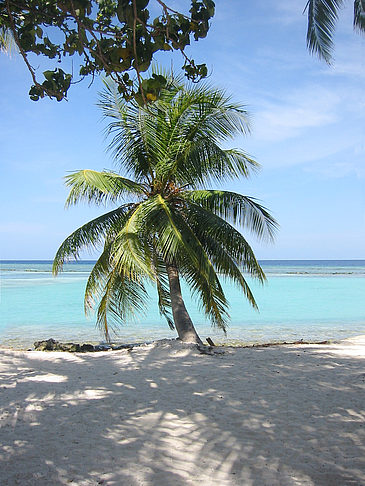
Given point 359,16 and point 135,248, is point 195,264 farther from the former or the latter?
point 359,16

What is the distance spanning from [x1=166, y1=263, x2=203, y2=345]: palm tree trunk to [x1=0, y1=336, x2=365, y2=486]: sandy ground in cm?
123

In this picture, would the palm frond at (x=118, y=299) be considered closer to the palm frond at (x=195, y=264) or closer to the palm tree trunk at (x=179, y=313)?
the palm tree trunk at (x=179, y=313)

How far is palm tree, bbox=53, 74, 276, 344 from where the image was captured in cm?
827

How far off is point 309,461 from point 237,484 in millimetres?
753

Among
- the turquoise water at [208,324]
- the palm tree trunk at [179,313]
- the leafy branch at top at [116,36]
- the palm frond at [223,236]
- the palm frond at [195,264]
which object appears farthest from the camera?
the turquoise water at [208,324]

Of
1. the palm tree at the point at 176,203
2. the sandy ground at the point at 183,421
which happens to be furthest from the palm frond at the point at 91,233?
the sandy ground at the point at 183,421

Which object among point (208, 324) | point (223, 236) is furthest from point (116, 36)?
point (208, 324)

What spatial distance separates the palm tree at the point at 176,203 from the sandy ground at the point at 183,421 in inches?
67.3

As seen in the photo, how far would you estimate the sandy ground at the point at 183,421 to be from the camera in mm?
3498

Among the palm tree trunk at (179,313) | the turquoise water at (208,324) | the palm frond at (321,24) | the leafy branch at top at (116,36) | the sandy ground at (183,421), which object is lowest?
the turquoise water at (208,324)

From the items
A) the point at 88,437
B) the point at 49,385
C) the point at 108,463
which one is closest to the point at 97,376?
the point at 49,385

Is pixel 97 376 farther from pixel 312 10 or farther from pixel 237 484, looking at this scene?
pixel 312 10

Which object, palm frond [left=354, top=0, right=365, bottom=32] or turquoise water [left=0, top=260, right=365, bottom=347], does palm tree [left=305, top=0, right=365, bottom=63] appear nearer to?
palm frond [left=354, top=0, right=365, bottom=32]

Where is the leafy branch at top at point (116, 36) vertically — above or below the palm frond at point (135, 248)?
above
